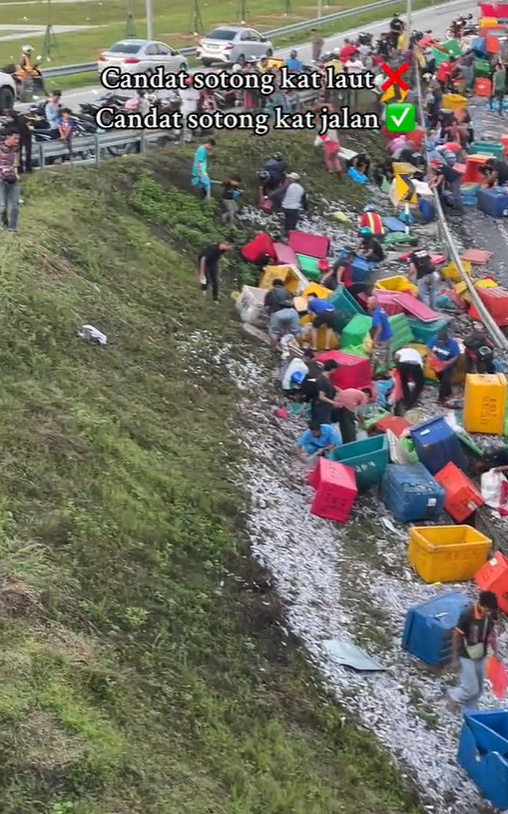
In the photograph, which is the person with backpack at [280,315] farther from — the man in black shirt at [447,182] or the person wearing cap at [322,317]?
the man in black shirt at [447,182]

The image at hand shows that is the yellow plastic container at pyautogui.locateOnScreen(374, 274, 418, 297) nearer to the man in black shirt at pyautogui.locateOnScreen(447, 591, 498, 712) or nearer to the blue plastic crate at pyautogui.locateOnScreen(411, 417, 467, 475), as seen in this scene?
the blue plastic crate at pyautogui.locateOnScreen(411, 417, 467, 475)

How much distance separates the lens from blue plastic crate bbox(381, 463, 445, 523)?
49.6 ft

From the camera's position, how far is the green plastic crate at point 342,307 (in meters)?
20.2

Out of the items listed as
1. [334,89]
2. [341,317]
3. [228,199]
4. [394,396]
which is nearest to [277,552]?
[394,396]

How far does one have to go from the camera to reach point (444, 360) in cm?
1881

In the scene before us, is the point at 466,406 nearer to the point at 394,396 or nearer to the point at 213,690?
the point at 394,396

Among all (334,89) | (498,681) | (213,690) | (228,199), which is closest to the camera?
(213,690)

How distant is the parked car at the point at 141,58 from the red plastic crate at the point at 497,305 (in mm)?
13464

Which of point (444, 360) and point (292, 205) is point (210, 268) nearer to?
point (444, 360)

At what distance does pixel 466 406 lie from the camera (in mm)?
18000

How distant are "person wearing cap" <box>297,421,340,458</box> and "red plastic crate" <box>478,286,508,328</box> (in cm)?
738

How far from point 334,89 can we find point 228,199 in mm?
11916

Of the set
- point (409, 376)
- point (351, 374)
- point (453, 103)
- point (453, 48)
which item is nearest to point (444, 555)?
point (409, 376)

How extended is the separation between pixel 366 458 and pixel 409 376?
2907 mm
